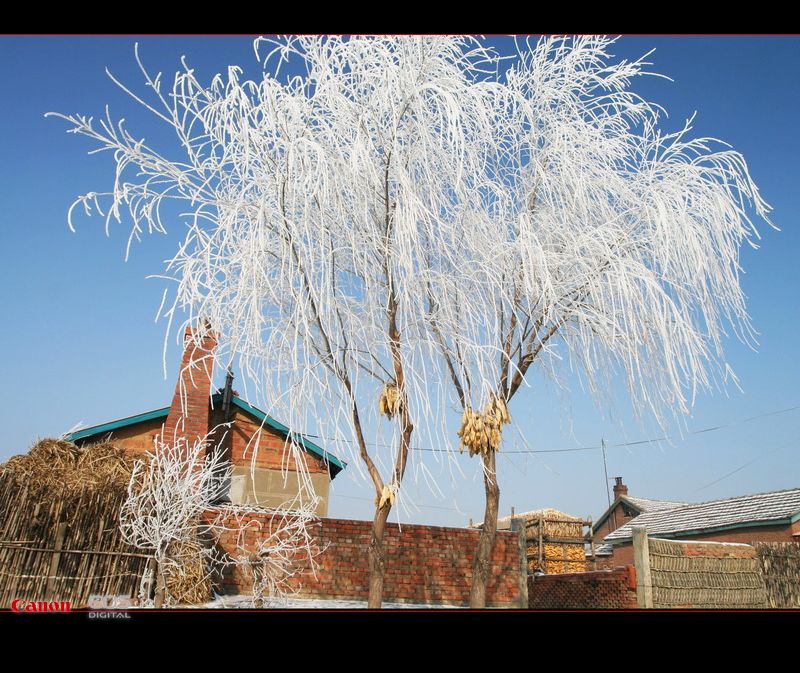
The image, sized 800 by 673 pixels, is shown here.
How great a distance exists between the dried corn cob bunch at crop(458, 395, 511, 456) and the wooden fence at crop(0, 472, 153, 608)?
4212 millimetres

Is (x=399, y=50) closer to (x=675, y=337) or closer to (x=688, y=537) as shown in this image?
(x=675, y=337)

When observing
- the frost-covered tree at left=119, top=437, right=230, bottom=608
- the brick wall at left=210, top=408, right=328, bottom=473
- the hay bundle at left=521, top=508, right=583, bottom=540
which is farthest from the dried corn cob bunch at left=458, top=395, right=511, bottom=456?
the hay bundle at left=521, top=508, right=583, bottom=540

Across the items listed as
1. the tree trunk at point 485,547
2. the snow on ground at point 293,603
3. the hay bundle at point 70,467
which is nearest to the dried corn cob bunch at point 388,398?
the tree trunk at point 485,547

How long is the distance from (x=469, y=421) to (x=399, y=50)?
406cm

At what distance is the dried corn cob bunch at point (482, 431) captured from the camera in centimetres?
683

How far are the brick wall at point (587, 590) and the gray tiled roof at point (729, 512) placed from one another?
192 inches

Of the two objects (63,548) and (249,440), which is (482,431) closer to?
(63,548)

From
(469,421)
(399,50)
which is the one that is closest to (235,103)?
(399,50)

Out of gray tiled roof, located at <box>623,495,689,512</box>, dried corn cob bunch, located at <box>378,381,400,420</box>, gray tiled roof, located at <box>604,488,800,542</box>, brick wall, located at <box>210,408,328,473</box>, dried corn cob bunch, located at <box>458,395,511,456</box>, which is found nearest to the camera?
dried corn cob bunch, located at <box>378,381,400,420</box>

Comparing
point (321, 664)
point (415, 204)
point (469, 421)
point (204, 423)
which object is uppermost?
point (415, 204)

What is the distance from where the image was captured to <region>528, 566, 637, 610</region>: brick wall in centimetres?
988

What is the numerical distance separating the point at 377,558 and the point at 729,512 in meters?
14.2

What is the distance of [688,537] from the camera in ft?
57.8

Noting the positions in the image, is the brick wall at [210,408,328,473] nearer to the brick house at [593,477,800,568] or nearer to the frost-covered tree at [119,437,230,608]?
the frost-covered tree at [119,437,230,608]
